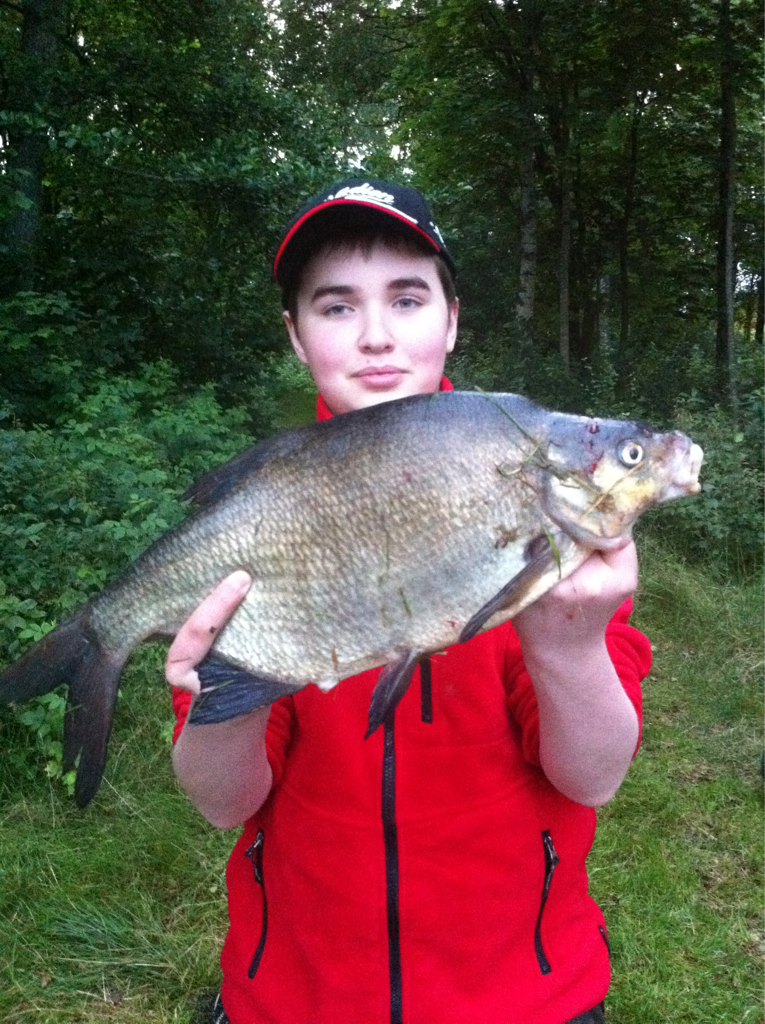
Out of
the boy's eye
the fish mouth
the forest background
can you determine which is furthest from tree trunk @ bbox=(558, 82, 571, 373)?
the fish mouth

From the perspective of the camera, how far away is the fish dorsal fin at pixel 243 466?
4.69 ft

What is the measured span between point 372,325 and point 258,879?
126cm

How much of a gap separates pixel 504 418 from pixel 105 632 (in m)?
0.85

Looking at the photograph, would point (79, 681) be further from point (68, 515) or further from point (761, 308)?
point (761, 308)

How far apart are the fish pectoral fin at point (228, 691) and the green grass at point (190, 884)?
7.13ft

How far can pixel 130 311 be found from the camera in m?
10.2

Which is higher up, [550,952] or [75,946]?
[550,952]

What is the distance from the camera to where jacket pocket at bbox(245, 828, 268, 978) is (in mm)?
1798

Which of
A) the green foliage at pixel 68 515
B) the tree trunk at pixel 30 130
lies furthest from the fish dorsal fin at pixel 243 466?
the tree trunk at pixel 30 130

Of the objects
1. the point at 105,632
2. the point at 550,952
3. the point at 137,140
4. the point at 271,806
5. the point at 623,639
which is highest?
the point at 137,140

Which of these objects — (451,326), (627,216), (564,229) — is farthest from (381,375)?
(627,216)

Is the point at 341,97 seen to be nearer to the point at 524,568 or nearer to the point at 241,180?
the point at 241,180

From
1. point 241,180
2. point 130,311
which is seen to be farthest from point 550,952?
point 130,311

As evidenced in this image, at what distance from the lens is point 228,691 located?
1.41 m
